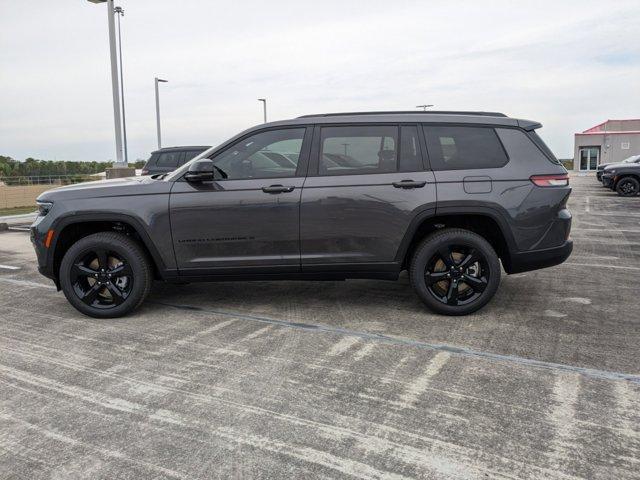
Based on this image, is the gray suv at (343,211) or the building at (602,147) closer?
the gray suv at (343,211)

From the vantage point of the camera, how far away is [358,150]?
488 cm

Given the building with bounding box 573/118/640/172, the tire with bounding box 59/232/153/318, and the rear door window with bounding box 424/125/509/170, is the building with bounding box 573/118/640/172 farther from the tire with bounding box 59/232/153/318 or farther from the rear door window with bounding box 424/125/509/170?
the tire with bounding box 59/232/153/318

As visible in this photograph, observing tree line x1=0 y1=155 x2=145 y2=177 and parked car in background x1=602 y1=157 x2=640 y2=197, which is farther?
tree line x1=0 y1=155 x2=145 y2=177

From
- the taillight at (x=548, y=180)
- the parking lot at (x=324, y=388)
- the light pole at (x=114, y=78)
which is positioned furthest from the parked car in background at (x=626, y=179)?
the taillight at (x=548, y=180)

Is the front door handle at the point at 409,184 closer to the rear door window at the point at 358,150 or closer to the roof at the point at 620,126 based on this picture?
the rear door window at the point at 358,150

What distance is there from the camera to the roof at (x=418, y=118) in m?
4.91

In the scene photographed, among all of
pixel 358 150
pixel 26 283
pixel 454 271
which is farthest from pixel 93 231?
pixel 454 271

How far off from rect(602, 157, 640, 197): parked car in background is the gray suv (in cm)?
1766

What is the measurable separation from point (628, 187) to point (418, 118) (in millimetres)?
18309

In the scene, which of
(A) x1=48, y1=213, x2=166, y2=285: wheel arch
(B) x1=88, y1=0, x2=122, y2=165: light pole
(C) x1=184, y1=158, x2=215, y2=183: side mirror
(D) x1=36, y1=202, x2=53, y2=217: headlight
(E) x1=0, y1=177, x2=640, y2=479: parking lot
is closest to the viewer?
(E) x1=0, y1=177, x2=640, y2=479: parking lot

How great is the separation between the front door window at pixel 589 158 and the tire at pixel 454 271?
154 feet

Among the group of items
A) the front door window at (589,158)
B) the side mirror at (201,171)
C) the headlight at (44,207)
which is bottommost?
the headlight at (44,207)

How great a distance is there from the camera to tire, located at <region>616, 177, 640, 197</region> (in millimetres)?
19875

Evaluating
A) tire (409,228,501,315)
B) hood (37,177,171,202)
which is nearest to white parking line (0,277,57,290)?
hood (37,177,171,202)
